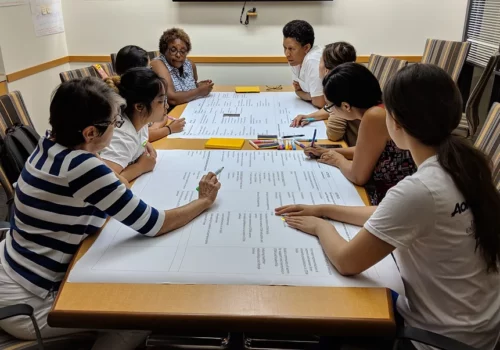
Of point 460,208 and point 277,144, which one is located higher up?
point 460,208

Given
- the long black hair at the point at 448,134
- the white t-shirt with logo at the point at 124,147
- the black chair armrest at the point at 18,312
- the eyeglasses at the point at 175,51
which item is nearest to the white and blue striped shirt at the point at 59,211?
the black chair armrest at the point at 18,312

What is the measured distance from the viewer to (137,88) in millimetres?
1480

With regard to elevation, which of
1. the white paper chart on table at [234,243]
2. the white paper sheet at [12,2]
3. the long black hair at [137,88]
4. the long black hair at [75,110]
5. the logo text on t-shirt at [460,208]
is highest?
the white paper sheet at [12,2]

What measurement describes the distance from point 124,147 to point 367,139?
820mm

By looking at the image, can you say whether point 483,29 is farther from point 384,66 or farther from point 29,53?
point 29,53

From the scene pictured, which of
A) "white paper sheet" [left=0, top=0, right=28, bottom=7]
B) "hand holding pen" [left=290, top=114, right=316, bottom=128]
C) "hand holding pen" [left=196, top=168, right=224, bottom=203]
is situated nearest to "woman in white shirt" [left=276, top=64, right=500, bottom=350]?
"hand holding pen" [left=196, top=168, right=224, bottom=203]

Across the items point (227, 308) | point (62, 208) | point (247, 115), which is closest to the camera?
point (227, 308)

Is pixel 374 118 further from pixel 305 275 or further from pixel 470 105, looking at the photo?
pixel 470 105

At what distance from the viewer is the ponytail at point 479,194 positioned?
33.4 inches

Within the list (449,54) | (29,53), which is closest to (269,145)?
(449,54)

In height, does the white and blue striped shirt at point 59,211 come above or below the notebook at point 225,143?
above

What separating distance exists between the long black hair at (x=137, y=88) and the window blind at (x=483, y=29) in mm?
2970

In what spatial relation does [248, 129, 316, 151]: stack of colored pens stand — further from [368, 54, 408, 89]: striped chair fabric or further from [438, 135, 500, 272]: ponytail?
[368, 54, 408, 89]: striped chair fabric

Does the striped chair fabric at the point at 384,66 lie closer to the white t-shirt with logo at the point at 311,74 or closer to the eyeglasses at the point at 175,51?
the white t-shirt with logo at the point at 311,74
